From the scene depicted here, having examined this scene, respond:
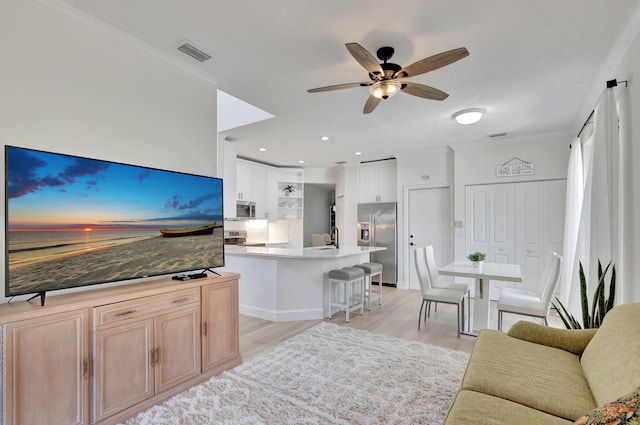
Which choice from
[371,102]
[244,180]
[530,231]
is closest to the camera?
[371,102]

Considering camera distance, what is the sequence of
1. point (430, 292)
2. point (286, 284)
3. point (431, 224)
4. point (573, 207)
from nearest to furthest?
point (430, 292)
point (573, 207)
point (286, 284)
point (431, 224)

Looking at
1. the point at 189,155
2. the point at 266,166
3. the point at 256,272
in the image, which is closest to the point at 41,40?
the point at 189,155

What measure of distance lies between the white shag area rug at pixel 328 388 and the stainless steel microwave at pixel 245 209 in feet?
11.9

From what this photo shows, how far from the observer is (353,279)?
4.13m

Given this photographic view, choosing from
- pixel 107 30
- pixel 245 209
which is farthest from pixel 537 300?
pixel 245 209

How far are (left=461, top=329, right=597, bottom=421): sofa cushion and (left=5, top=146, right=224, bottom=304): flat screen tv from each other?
84.9 inches

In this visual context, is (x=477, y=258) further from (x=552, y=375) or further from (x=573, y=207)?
(x=552, y=375)

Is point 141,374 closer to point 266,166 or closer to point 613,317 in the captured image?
point 613,317

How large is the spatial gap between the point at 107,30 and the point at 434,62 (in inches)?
92.4

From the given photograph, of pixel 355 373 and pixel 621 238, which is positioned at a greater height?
pixel 621 238

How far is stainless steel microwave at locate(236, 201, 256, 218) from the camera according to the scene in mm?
6340

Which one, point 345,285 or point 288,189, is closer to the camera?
point 345,285

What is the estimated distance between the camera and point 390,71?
2367 millimetres

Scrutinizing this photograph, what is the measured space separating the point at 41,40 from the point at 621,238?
4248 mm
